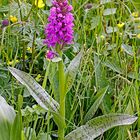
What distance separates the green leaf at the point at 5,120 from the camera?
1.24 meters

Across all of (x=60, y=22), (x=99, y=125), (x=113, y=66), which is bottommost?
(x=99, y=125)

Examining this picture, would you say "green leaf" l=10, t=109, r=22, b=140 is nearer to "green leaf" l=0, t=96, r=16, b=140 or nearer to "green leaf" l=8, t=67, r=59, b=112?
"green leaf" l=0, t=96, r=16, b=140

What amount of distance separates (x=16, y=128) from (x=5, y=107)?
4.7 inches

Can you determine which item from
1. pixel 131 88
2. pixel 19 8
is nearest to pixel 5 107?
pixel 131 88

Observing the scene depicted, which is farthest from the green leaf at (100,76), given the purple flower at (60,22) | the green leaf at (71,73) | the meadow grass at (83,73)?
the purple flower at (60,22)

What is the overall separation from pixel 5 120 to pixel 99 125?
300 mm

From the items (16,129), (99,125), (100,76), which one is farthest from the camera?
(100,76)

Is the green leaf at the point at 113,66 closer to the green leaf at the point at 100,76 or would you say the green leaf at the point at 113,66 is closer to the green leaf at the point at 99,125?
the green leaf at the point at 100,76

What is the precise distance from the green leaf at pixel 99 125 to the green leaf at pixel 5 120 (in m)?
0.21

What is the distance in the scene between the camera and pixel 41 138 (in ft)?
4.13

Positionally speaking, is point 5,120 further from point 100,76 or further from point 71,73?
point 100,76

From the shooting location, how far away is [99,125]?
4.39 feet

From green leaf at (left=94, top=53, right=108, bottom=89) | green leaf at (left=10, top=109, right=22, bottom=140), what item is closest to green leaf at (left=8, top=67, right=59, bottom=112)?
green leaf at (left=10, top=109, right=22, bottom=140)

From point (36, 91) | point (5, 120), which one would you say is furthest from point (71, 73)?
point (5, 120)
